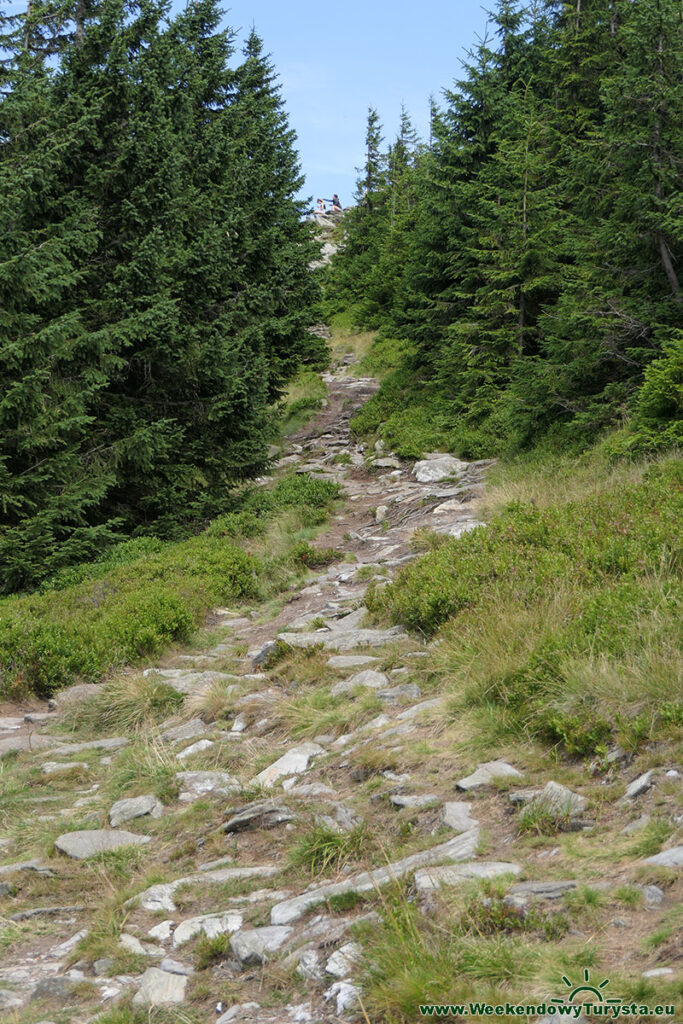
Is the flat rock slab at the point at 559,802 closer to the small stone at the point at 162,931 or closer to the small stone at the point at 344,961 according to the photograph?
the small stone at the point at 344,961

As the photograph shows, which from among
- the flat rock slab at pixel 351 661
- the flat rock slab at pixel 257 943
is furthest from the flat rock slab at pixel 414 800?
the flat rock slab at pixel 351 661

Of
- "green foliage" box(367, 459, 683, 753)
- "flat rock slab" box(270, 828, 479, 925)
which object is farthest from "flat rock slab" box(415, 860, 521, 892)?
"green foliage" box(367, 459, 683, 753)

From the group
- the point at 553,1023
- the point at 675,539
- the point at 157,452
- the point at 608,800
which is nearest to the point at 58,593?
the point at 157,452

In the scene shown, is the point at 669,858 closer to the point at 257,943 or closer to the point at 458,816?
the point at 458,816

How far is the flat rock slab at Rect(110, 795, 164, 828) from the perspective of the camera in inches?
227

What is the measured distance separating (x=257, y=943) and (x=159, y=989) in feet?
1.56

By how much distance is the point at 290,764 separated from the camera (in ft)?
19.4

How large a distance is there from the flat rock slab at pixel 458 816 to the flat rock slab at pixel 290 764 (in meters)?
1.52

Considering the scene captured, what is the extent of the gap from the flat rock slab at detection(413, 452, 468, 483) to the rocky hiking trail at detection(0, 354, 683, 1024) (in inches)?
357

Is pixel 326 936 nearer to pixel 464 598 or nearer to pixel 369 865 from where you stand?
pixel 369 865

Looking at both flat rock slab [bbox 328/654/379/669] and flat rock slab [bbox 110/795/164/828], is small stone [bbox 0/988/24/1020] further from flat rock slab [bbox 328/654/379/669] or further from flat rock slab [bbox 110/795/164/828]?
flat rock slab [bbox 328/654/379/669]

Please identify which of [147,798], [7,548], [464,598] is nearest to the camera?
[147,798]

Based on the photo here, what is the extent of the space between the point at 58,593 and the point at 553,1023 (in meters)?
9.81

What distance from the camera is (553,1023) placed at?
2.80m
